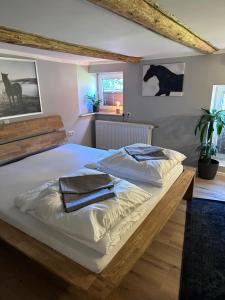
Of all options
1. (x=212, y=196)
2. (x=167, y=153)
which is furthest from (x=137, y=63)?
(x=212, y=196)

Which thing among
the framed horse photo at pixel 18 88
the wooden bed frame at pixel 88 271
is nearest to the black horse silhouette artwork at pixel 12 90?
the framed horse photo at pixel 18 88

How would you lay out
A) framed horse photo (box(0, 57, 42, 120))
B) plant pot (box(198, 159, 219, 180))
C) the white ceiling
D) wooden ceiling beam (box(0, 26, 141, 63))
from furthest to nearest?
plant pot (box(198, 159, 219, 180)) < framed horse photo (box(0, 57, 42, 120)) < wooden ceiling beam (box(0, 26, 141, 63)) < the white ceiling

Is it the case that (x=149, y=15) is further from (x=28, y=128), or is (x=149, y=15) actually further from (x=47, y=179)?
(x=28, y=128)

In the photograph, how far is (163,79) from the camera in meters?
3.49

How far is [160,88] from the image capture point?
356cm

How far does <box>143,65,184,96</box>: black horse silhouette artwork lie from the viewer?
3373mm

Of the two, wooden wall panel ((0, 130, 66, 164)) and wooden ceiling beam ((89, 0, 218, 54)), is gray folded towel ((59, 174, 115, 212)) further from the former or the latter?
wooden wall panel ((0, 130, 66, 164))

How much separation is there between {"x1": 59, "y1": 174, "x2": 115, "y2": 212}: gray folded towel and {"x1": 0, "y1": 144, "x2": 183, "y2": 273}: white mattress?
0.22 meters

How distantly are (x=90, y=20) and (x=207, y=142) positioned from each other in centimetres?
251

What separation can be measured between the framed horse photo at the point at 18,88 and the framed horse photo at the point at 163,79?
1827mm

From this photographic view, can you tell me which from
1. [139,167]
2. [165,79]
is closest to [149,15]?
[139,167]

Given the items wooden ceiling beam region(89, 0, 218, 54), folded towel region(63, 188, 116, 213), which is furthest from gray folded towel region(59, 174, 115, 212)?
wooden ceiling beam region(89, 0, 218, 54)

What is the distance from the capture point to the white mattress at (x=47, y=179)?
4.13 feet

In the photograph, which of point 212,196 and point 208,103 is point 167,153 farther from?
point 208,103
